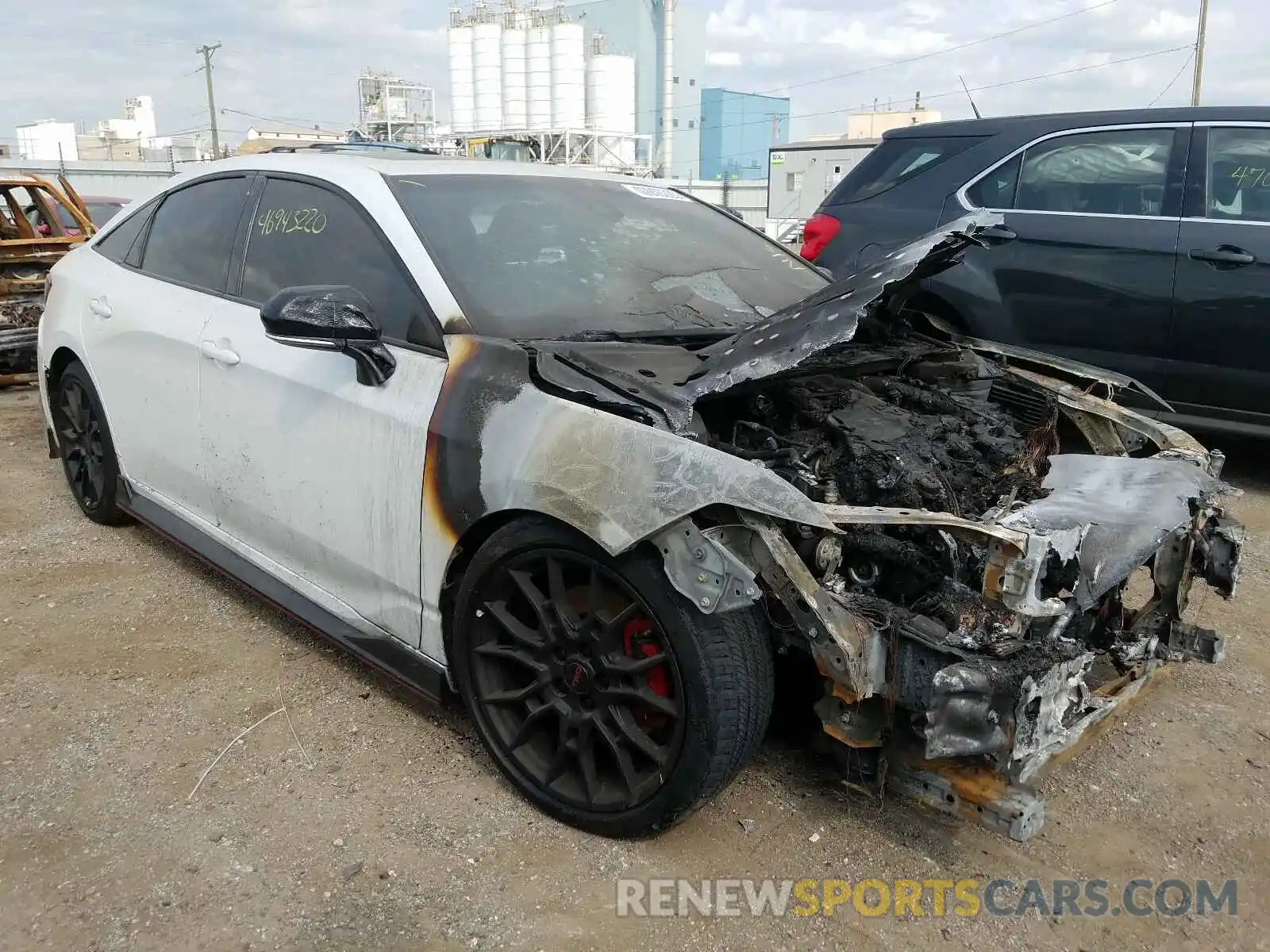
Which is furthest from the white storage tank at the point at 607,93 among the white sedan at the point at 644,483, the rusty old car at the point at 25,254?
the white sedan at the point at 644,483

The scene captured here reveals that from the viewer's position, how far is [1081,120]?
507 cm

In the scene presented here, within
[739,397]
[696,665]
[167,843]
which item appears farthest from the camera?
[739,397]

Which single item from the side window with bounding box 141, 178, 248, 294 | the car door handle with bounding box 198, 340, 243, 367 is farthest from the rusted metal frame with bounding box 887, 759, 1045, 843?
the side window with bounding box 141, 178, 248, 294

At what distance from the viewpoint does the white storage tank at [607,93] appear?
51094 millimetres

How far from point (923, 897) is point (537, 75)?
52486mm

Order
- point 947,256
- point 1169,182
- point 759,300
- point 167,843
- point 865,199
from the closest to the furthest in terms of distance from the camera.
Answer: point 167,843 → point 947,256 → point 759,300 → point 1169,182 → point 865,199

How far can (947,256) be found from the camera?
2.85 metres

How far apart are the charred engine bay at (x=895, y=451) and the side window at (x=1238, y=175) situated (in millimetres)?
2288

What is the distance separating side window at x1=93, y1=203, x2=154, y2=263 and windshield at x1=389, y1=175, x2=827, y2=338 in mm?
1665

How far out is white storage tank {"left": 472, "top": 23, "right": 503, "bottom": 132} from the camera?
1961 inches

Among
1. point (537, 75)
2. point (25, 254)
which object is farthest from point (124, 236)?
point (537, 75)

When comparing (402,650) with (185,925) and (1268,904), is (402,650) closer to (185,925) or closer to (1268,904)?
(185,925)

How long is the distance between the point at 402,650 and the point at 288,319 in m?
0.96

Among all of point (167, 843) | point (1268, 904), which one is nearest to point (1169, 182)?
point (1268, 904)
